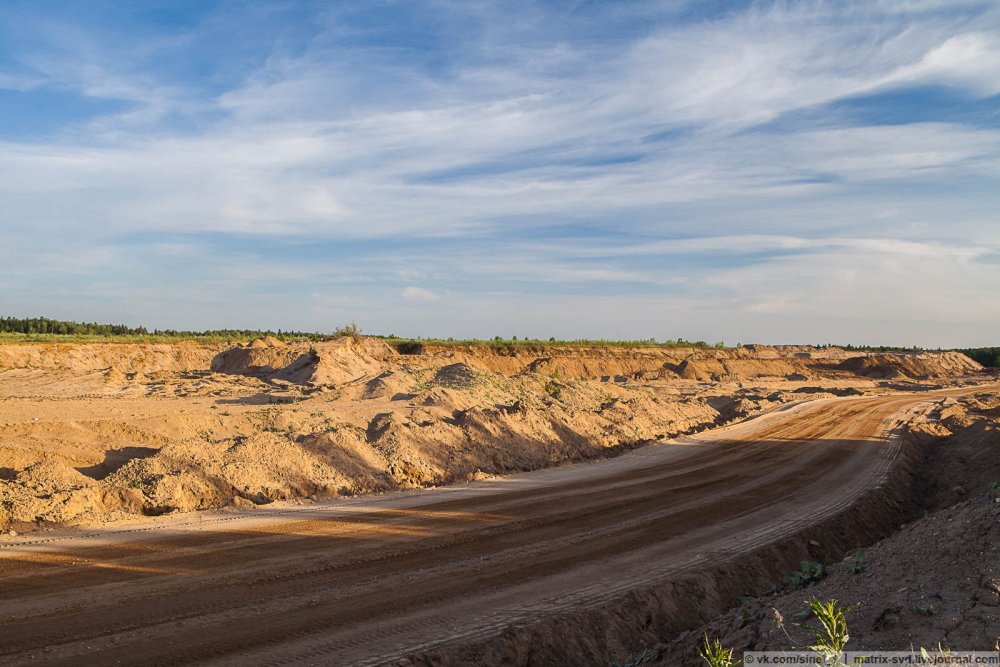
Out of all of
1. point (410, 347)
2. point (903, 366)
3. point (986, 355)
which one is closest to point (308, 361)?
point (410, 347)

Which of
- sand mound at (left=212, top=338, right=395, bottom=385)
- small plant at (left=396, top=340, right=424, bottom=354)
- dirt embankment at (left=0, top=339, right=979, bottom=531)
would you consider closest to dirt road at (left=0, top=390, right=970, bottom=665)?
dirt embankment at (left=0, top=339, right=979, bottom=531)

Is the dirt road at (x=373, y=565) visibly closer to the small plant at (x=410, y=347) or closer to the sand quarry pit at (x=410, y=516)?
the sand quarry pit at (x=410, y=516)

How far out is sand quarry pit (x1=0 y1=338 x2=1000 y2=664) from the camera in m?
7.57

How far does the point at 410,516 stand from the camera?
12781 mm

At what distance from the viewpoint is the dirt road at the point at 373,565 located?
714 cm

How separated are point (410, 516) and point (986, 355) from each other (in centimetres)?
9051

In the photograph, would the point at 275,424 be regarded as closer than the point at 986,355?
Yes

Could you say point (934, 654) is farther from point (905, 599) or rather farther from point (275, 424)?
point (275, 424)

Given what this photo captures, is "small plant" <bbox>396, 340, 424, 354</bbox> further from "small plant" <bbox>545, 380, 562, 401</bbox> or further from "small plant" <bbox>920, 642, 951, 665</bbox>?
"small plant" <bbox>920, 642, 951, 665</bbox>

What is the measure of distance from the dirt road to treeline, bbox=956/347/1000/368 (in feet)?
254

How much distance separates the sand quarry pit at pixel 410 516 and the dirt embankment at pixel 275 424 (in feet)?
0.26

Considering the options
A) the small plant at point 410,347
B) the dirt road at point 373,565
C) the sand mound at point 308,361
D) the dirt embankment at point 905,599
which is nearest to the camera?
the dirt embankment at point 905,599

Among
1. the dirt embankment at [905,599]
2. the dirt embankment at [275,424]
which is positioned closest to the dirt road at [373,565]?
the dirt embankment at [275,424]

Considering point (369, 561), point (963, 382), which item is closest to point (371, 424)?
point (369, 561)
